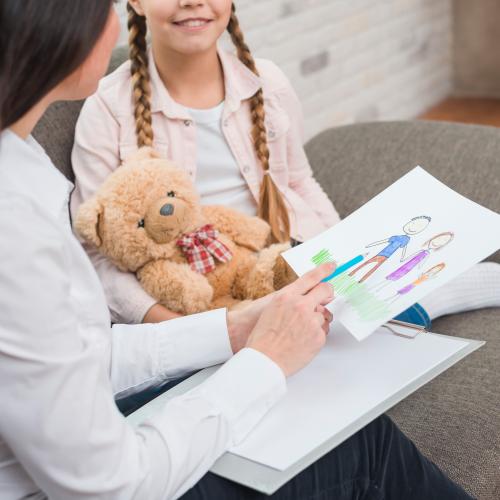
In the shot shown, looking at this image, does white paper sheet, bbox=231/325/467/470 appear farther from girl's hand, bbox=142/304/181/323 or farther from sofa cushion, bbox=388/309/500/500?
girl's hand, bbox=142/304/181/323

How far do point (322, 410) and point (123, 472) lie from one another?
250 mm

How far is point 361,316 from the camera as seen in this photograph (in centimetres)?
98

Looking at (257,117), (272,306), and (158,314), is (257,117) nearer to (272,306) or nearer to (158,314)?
(158,314)

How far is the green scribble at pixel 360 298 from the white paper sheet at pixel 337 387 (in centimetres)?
7

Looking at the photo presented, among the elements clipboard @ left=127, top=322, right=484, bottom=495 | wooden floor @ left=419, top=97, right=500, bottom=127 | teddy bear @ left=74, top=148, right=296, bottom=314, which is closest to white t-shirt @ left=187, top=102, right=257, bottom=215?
teddy bear @ left=74, top=148, right=296, bottom=314

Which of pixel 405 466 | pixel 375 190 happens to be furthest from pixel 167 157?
pixel 405 466

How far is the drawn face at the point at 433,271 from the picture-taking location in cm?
100

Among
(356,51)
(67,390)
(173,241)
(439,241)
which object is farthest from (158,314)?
(356,51)

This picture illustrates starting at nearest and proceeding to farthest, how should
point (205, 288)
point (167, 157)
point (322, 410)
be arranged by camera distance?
point (322, 410)
point (205, 288)
point (167, 157)

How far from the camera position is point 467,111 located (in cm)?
366

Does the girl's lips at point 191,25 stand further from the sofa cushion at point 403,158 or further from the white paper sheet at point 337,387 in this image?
the white paper sheet at point 337,387

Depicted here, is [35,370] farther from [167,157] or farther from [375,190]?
[375,190]

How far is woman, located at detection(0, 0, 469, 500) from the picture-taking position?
2.41 feet

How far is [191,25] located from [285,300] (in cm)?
65
